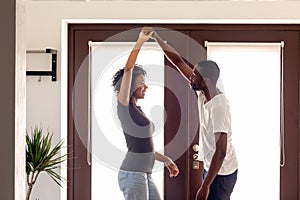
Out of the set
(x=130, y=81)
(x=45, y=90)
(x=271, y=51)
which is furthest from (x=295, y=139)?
(x=45, y=90)

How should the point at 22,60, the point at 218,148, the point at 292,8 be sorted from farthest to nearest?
the point at 292,8, the point at 218,148, the point at 22,60

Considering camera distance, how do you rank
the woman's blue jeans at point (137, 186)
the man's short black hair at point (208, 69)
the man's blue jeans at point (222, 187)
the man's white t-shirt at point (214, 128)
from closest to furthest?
the man's white t-shirt at point (214, 128) < the man's blue jeans at point (222, 187) < the woman's blue jeans at point (137, 186) < the man's short black hair at point (208, 69)

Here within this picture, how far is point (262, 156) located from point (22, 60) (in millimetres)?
3496

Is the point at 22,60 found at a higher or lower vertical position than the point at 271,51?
lower

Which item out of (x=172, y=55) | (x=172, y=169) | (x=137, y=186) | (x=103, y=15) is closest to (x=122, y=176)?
(x=137, y=186)

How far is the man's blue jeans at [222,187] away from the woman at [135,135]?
488 mm

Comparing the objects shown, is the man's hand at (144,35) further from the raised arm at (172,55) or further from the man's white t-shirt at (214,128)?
the man's white t-shirt at (214,128)

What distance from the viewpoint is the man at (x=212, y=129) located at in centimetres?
→ 347

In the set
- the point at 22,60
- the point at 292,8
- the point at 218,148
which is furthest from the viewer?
the point at 292,8

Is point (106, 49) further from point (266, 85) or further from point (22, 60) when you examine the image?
point (22, 60)

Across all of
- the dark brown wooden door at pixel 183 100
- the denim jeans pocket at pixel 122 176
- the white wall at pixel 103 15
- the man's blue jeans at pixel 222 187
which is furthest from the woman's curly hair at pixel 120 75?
the man's blue jeans at pixel 222 187

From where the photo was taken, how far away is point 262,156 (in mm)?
4102

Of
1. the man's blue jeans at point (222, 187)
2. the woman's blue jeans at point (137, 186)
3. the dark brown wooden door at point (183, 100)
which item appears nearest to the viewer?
the man's blue jeans at point (222, 187)

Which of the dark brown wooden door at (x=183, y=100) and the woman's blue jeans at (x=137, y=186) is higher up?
the dark brown wooden door at (x=183, y=100)
